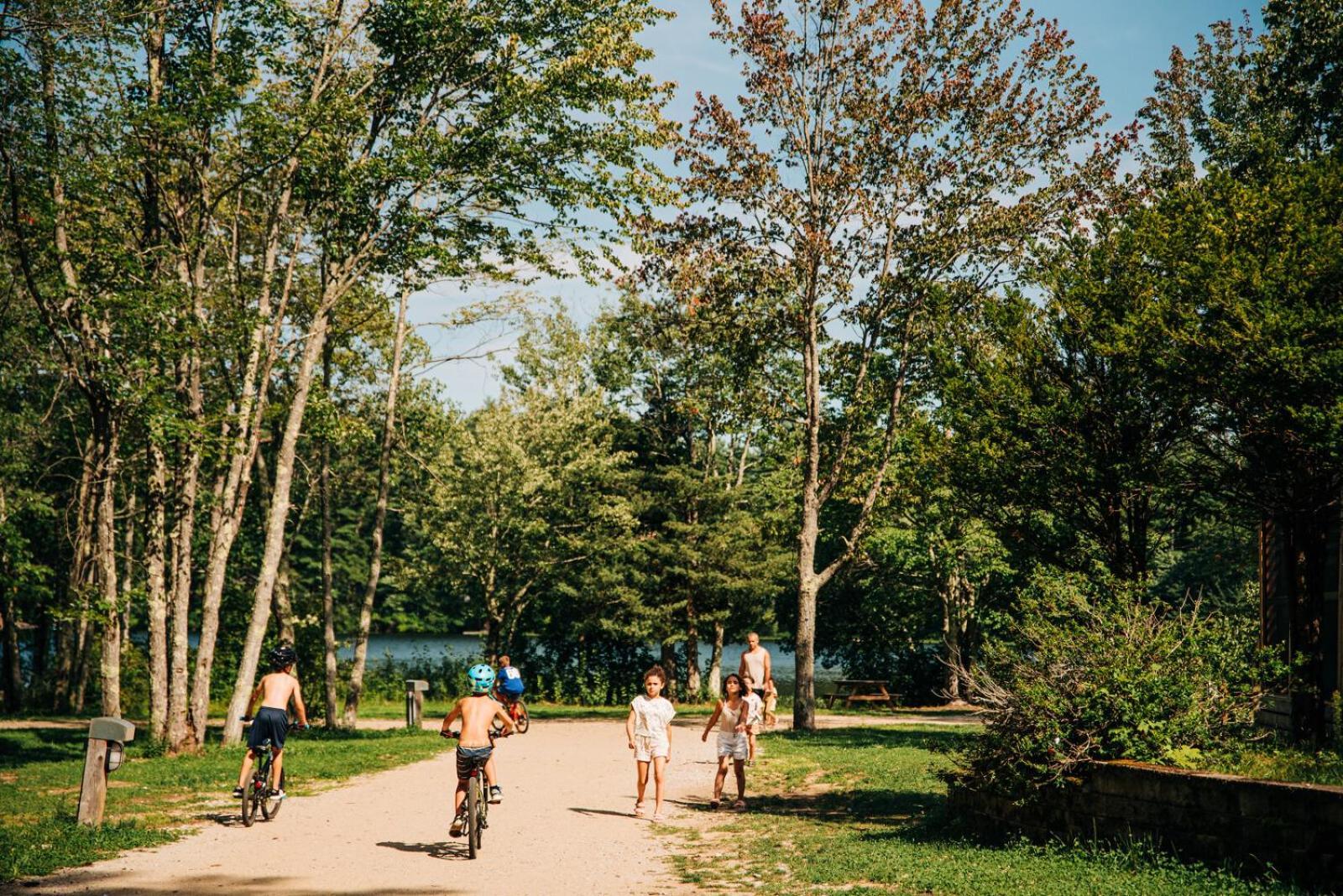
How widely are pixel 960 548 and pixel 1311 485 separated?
21533 mm

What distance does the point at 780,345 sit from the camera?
2458 cm

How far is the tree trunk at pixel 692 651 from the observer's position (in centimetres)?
3678

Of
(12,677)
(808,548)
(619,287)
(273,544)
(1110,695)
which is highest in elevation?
(619,287)

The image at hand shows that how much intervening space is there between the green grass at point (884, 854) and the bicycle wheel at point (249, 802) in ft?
14.9

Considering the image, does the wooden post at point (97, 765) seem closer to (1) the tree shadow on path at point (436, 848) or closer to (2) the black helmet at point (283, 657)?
(2) the black helmet at point (283, 657)

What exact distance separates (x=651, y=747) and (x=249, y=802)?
4.48 m

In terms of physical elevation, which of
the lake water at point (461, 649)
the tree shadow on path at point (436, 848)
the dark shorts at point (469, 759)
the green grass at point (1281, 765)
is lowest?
the lake water at point (461, 649)

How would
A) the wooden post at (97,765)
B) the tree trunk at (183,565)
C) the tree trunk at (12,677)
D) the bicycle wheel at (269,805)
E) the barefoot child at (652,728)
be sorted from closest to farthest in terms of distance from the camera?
the wooden post at (97,765)
the bicycle wheel at (269,805)
the barefoot child at (652,728)
the tree trunk at (183,565)
the tree trunk at (12,677)

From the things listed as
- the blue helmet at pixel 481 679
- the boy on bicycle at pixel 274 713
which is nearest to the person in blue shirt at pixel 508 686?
the boy on bicycle at pixel 274 713

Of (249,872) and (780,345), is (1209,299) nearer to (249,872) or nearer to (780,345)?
(249,872)

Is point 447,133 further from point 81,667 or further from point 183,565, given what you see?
point 81,667

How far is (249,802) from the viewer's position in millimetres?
11344

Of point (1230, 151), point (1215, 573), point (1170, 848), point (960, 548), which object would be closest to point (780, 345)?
point (960, 548)

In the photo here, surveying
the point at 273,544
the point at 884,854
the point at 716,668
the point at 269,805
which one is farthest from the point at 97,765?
the point at 716,668
